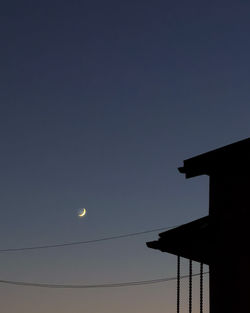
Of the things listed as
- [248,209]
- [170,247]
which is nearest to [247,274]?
[248,209]

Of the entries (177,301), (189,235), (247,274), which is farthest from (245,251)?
(177,301)

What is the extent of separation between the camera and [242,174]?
12648 millimetres

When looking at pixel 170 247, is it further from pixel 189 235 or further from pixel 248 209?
pixel 248 209

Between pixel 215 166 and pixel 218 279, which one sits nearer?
pixel 218 279

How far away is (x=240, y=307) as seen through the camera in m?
11.8

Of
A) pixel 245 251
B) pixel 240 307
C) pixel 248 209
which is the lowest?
pixel 240 307

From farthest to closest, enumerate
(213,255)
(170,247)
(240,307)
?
(170,247) < (213,255) < (240,307)

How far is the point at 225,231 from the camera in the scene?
1252 cm

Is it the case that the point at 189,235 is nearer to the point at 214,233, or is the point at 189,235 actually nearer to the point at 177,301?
the point at 214,233

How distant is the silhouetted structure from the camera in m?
12.0

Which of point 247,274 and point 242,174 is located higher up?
point 242,174

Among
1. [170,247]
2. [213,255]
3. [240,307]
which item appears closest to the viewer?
[240,307]

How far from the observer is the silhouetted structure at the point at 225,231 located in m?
12.0

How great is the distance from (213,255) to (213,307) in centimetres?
103
